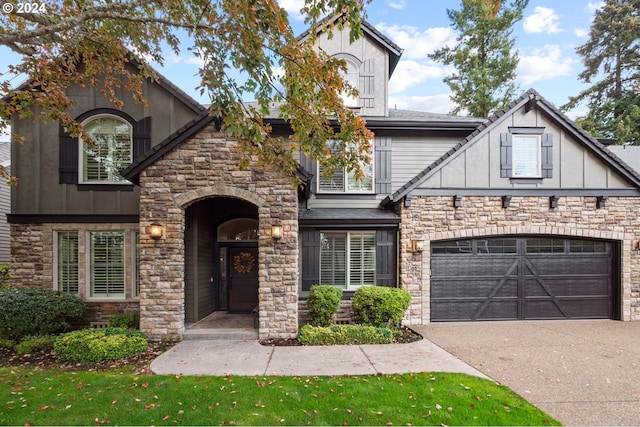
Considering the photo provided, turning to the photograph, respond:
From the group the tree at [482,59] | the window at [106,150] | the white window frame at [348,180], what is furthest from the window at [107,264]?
the tree at [482,59]

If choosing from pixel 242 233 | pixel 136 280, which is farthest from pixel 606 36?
pixel 136 280

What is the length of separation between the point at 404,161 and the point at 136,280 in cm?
789

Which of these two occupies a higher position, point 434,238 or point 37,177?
point 37,177

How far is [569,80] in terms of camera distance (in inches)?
894

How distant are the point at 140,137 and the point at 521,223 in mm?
10204

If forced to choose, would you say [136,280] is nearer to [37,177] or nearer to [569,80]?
[37,177]

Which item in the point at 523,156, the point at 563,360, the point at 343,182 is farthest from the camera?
the point at 343,182

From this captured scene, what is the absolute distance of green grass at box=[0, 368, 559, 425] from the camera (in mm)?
3871

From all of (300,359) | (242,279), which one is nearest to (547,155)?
(300,359)

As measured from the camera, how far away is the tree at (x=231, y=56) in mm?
4871

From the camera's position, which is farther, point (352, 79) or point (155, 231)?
point (352, 79)

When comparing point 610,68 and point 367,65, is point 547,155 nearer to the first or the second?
point 367,65

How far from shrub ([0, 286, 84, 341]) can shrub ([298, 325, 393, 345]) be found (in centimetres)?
539

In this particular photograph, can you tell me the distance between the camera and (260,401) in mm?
4293
